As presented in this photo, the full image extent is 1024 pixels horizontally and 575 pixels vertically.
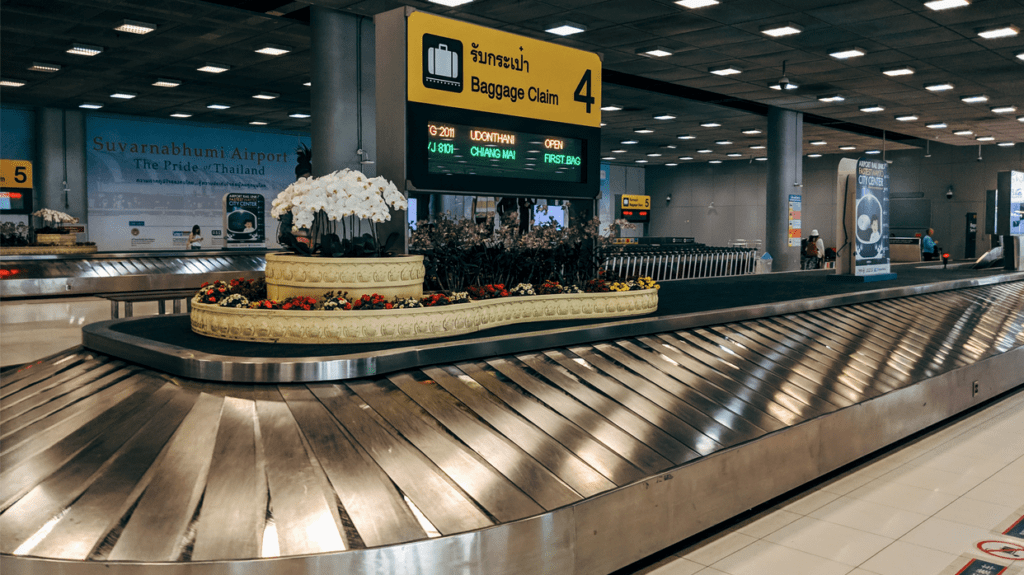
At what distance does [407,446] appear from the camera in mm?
3154

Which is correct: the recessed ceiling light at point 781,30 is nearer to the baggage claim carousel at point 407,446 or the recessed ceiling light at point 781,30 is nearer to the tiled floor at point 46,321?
the baggage claim carousel at point 407,446

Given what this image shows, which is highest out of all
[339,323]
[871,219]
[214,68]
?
[214,68]

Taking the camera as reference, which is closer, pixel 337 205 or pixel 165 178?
pixel 337 205

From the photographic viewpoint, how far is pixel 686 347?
521cm

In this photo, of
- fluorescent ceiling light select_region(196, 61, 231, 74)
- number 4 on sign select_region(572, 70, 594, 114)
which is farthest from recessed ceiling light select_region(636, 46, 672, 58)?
fluorescent ceiling light select_region(196, 61, 231, 74)

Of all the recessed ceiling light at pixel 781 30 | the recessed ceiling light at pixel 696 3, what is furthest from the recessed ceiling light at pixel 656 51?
the recessed ceiling light at pixel 696 3

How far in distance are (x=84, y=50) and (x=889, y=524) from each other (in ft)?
44.5

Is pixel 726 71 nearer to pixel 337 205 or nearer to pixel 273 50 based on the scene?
pixel 273 50

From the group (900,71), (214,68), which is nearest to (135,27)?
(214,68)

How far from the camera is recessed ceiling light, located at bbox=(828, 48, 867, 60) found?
11893 mm

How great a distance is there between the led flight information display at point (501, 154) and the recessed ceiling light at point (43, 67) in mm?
11856

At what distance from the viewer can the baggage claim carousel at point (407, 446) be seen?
259 cm

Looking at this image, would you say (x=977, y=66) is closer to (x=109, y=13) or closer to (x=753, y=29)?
(x=753, y=29)

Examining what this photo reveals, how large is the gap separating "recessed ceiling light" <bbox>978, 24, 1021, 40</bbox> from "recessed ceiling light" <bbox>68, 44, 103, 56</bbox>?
14045 millimetres
